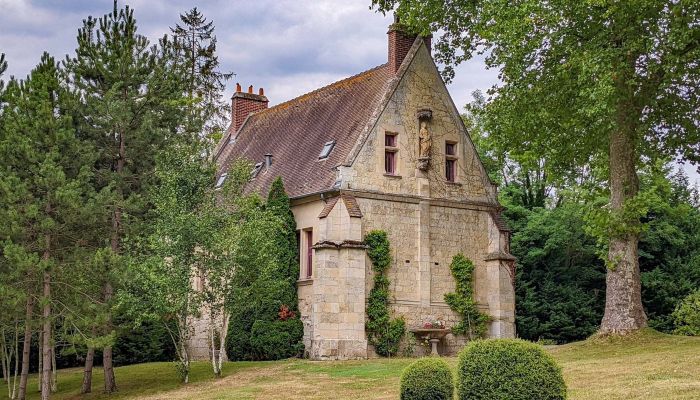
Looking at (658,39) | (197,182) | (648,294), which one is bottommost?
(648,294)

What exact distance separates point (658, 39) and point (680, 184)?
68.6ft

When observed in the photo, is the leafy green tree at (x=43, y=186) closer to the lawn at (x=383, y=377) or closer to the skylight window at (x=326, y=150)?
the lawn at (x=383, y=377)

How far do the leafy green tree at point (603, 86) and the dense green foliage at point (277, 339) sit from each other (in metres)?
9.10

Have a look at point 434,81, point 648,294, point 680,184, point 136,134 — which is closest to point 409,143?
point 434,81

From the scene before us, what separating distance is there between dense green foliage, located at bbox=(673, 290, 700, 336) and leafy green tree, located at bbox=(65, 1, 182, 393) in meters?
20.1

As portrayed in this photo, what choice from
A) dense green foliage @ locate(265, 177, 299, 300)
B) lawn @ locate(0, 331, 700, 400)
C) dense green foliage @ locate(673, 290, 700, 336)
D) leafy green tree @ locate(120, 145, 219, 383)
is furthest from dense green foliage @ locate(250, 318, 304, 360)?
dense green foliage @ locate(673, 290, 700, 336)

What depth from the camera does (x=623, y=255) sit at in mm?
25766

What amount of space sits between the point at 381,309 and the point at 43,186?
10940mm

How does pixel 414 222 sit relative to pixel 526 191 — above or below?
below

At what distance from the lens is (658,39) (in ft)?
80.1

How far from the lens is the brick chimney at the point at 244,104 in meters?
43.4

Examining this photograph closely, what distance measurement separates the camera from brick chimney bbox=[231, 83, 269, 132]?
43.4m

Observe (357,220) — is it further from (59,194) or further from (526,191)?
(526,191)

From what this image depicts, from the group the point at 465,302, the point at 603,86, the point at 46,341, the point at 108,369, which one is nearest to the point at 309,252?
the point at 465,302
